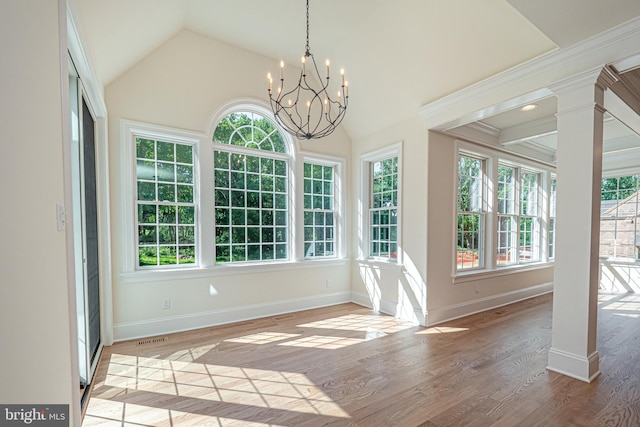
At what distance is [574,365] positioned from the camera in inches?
95.6

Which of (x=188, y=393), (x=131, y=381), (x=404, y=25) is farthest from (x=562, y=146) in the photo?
(x=131, y=381)

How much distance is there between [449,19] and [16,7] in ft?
10.5

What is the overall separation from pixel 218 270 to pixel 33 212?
8.91 feet

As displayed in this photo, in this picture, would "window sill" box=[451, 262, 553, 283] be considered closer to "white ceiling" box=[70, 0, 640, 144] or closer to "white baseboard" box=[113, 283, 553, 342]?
"white baseboard" box=[113, 283, 553, 342]

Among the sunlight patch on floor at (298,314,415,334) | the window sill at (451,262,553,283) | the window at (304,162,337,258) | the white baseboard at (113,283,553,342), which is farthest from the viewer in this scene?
the window at (304,162,337,258)

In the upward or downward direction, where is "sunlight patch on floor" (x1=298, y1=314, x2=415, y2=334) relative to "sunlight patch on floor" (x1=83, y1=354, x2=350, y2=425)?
downward

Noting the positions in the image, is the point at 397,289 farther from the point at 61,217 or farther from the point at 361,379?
the point at 61,217

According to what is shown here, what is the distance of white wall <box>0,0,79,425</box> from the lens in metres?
0.96

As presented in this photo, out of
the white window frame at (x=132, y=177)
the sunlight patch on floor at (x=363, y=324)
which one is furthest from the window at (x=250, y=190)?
the sunlight patch on floor at (x=363, y=324)

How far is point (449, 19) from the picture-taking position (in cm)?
284

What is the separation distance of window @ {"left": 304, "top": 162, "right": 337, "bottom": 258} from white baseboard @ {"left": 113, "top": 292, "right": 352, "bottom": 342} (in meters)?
0.73

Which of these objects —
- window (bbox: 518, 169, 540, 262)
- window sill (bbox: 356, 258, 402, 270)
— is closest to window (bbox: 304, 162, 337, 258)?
window sill (bbox: 356, 258, 402, 270)

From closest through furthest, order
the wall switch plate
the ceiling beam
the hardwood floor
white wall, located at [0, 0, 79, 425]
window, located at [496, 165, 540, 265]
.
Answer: white wall, located at [0, 0, 79, 425] → the wall switch plate → the hardwood floor → the ceiling beam → window, located at [496, 165, 540, 265]

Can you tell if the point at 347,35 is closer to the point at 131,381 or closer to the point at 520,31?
the point at 520,31
